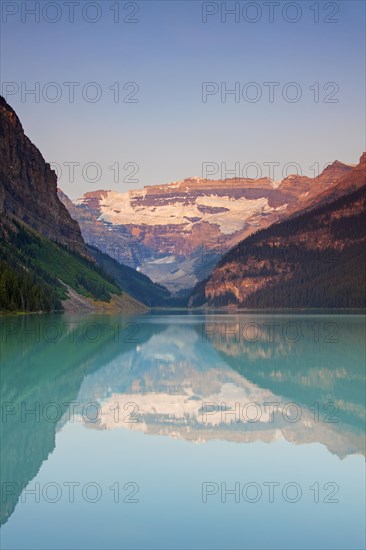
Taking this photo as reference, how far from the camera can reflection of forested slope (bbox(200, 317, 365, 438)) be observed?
36.8 meters

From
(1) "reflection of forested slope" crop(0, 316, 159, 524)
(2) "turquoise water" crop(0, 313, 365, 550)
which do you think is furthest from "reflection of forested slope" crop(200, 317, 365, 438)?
(1) "reflection of forested slope" crop(0, 316, 159, 524)

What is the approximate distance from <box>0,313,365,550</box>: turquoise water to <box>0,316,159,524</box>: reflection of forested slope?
0.35 ft

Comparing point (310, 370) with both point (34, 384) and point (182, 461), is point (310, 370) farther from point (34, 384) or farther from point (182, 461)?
point (182, 461)

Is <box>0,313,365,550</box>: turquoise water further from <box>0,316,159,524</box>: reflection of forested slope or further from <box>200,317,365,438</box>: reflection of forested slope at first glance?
<box>200,317,365,438</box>: reflection of forested slope

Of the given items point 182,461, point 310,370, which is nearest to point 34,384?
point 310,370

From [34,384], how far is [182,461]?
2055 centimetres

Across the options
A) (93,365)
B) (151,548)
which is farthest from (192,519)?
(93,365)

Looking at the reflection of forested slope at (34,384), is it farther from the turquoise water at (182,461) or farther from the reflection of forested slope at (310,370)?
the reflection of forested slope at (310,370)

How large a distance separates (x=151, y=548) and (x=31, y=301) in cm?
16733

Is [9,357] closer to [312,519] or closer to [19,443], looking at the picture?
[19,443]

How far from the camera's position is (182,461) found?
2353cm

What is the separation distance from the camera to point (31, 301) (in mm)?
179625

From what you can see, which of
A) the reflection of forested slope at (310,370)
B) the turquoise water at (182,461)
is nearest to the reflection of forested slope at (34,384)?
the turquoise water at (182,461)

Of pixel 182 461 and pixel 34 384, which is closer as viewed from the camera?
pixel 182 461
